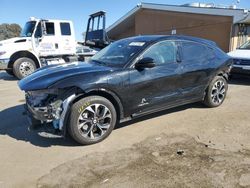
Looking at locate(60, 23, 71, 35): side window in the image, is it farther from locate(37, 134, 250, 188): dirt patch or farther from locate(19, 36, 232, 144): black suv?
locate(37, 134, 250, 188): dirt patch

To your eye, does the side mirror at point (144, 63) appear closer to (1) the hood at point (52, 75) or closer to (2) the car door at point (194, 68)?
(1) the hood at point (52, 75)

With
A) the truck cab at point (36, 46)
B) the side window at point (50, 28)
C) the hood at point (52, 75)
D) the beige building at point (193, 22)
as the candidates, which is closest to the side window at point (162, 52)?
the hood at point (52, 75)

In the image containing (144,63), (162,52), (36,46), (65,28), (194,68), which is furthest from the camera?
(65,28)

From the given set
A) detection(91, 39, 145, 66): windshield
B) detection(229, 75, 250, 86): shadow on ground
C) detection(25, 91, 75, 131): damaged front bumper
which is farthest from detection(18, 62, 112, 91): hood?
detection(229, 75, 250, 86): shadow on ground

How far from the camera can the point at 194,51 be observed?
5.64m

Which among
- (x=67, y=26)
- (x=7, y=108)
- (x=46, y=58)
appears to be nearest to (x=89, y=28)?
(x=67, y=26)

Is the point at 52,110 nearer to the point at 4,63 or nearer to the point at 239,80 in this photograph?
the point at 239,80

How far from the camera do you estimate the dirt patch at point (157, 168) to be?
3.24 meters

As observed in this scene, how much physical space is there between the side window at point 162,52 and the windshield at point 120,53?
20cm

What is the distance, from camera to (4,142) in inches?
178

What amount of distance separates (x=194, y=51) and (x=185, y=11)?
42.5 ft

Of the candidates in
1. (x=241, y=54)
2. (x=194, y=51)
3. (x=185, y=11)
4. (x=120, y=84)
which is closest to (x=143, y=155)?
(x=120, y=84)

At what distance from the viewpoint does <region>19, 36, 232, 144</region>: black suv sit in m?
4.09

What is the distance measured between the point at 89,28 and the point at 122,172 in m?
12.4
